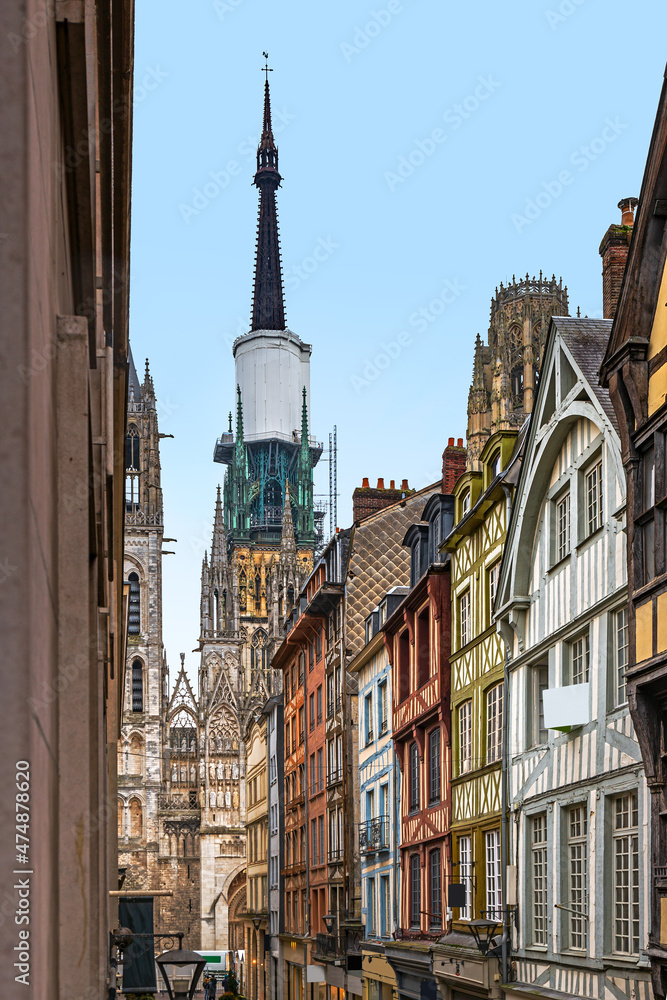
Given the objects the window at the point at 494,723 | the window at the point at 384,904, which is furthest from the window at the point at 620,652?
the window at the point at 384,904

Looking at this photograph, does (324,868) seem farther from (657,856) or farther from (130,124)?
(130,124)

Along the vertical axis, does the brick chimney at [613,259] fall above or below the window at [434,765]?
above

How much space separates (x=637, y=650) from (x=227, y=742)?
221ft

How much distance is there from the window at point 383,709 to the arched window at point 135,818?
2050 inches

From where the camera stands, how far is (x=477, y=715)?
1923cm

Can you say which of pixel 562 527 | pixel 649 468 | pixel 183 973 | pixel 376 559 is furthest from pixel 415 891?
pixel 649 468

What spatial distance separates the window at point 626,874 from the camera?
41.7 ft

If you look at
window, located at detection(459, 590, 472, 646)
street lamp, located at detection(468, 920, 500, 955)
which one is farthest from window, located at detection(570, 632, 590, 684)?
window, located at detection(459, 590, 472, 646)

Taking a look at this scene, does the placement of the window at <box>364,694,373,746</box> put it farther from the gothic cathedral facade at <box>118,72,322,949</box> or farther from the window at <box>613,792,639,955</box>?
the gothic cathedral facade at <box>118,72,322,949</box>

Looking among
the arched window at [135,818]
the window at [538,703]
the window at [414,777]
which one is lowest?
the arched window at [135,818]

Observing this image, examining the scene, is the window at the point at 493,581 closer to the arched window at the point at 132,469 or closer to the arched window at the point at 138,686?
the arched window at the point at 138,686

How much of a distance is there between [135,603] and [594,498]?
211ft

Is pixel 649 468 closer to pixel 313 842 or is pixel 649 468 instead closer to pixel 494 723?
pixel 494 723

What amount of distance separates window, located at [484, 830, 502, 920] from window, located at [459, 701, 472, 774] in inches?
58.5
